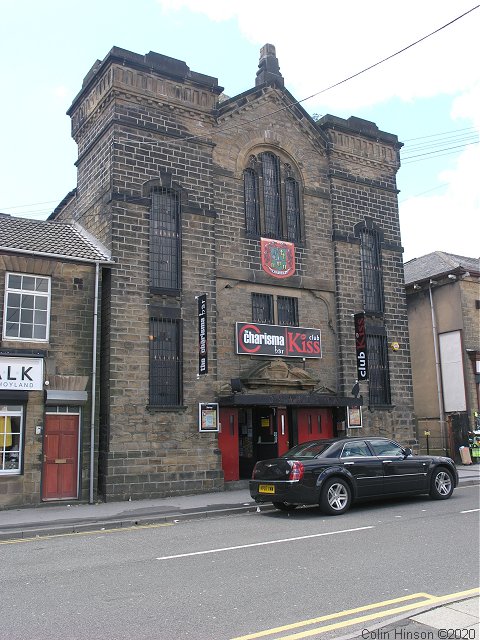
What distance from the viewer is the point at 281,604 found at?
19.4 ft

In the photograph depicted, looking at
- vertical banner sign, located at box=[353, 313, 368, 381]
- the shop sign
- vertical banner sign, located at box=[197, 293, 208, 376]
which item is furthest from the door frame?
vertical banner sign, located at box=[353, 313, 368, 381]

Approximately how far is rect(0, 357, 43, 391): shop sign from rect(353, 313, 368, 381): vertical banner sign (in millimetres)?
9860

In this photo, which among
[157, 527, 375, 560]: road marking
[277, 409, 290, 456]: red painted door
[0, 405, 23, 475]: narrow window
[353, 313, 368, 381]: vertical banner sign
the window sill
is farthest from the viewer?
[353, 313, 368, 381]: vertical banner sign

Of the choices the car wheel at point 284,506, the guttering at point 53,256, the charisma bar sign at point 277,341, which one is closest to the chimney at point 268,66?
the charisma bar sign at point 277,341

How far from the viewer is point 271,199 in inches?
774

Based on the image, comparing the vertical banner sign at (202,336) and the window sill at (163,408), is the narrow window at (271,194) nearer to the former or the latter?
the vertical banner sign at (202,336)

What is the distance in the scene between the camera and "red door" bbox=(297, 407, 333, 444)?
1867 cm

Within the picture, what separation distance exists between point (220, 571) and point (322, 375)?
12.3 m

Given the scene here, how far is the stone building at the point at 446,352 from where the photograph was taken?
22969 mm

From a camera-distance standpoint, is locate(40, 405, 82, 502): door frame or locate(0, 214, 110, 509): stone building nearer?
locate(0, 214, 110, 509): stone building

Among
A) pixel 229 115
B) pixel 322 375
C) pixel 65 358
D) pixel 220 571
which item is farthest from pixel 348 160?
pixel 220 571

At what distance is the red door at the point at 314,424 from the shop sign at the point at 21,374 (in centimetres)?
Result: 797

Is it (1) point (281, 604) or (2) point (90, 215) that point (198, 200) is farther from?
(1) point (281, 604)

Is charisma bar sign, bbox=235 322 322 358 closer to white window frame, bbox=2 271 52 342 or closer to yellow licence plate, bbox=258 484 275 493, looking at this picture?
white window frame, bbox=2 271 52 342
